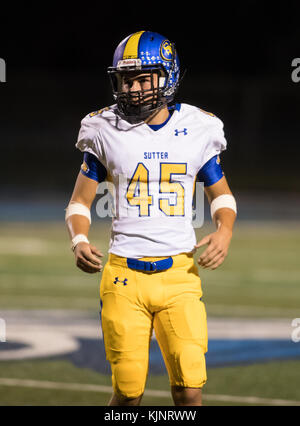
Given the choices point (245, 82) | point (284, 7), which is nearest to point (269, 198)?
point (245, 82)

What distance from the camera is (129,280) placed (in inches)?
128

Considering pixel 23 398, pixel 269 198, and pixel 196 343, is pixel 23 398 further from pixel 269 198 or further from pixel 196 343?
pixel 269 198

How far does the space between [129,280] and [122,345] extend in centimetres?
25

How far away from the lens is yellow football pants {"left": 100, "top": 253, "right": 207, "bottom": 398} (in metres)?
3.19

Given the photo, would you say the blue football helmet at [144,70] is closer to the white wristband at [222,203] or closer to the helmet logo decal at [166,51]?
the helmet logo decal at [166,51]

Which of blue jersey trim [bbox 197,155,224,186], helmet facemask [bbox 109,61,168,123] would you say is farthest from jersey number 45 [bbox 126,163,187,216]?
helmet facemask [bbox 109,61,168,123]

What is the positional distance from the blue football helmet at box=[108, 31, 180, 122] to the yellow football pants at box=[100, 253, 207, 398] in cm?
61

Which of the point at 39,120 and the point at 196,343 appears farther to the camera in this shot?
the point at 39,120

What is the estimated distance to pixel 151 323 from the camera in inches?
130

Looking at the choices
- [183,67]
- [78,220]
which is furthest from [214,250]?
[183,67]

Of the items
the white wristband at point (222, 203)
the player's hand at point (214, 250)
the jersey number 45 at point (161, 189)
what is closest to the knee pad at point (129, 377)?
the player's hand at point (214, 250)

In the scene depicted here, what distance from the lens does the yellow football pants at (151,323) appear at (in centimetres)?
319

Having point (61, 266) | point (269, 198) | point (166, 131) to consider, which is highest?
point (166, 131)

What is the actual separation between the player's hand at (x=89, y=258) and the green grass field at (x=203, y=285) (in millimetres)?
1495
